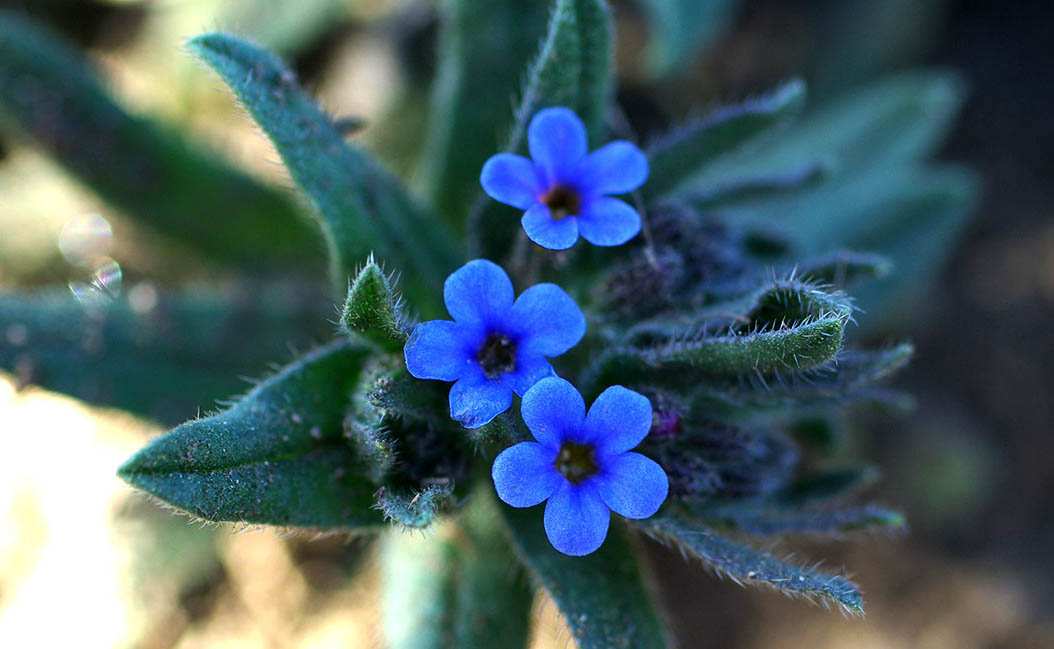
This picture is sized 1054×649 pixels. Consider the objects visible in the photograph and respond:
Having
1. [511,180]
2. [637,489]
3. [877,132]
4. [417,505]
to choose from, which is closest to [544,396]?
[637,489]

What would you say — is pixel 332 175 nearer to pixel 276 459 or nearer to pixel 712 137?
pixel 276 459

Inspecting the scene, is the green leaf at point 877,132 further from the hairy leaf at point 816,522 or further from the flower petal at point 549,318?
the flower petal at point 549,318

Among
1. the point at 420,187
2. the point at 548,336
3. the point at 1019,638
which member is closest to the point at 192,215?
the point at 420,187

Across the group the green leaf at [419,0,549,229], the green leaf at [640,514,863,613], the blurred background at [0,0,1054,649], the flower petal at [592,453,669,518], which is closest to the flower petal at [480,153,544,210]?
the flower petal at [592,453,669,518]

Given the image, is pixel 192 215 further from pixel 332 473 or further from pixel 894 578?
pixel 894 578

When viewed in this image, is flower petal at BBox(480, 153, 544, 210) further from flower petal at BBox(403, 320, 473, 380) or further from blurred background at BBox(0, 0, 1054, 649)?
blurred background at BBox(0, 0, 1054, 649)
